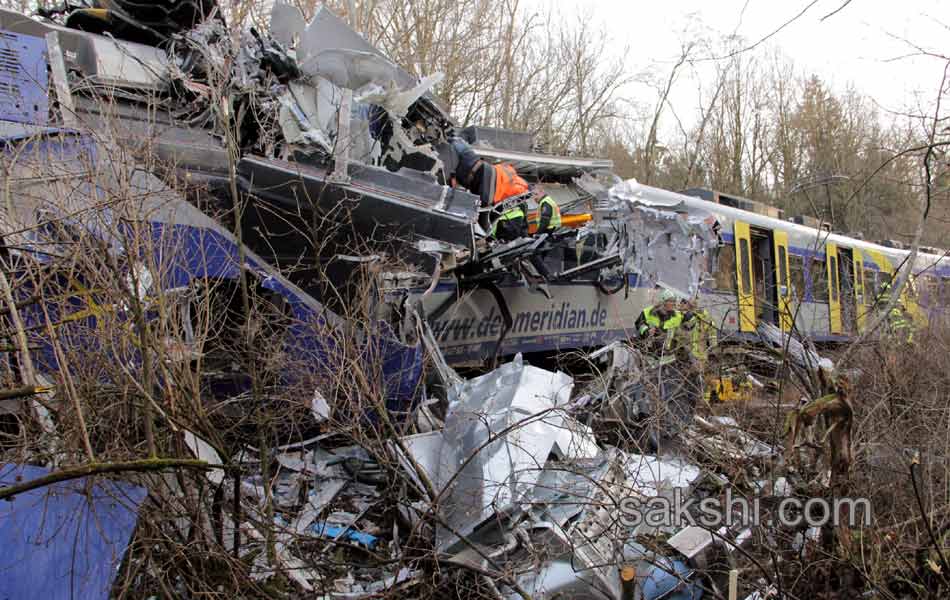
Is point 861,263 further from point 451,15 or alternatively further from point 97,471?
point 97,471

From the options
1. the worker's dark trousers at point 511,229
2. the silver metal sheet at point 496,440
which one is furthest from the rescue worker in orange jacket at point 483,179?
the silver metal sheet at point 496,440

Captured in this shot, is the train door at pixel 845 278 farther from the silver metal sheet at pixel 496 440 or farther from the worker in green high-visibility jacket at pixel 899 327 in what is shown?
the silver metal sheet at pixel 496 440

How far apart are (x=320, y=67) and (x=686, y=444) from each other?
14.6ft

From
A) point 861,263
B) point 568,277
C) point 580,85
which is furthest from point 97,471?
point 580,85

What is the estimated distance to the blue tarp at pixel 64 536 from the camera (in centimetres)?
335

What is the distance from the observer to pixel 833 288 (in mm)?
13180

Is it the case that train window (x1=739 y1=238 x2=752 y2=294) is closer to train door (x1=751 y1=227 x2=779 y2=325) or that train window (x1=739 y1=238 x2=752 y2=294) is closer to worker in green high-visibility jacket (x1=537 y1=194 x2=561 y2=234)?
train door (x1=751 y1=227 x2=779 y2=325)

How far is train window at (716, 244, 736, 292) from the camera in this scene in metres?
10.6

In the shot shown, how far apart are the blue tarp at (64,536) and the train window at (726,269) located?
8730 millimetres

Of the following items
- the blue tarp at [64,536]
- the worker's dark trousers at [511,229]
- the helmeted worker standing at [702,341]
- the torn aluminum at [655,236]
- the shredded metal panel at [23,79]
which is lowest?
the blue tarp at [64,536]

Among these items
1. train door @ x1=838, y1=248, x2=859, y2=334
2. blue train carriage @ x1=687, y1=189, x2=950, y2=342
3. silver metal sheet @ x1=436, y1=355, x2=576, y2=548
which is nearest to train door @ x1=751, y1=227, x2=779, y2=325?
blue train carriage @ x1=687, y1=189, x2=950, y2=342

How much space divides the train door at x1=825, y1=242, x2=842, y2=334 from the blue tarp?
37.8 ft

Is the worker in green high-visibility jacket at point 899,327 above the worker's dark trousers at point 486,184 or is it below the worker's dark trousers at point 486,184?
below

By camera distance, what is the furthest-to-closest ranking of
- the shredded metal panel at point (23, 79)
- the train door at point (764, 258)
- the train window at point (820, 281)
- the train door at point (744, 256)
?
the train door at point (764, 258)
the train window at point (820, 281)
the train door at point (744, 256)
the shredded metal panel at point (23, 79)
